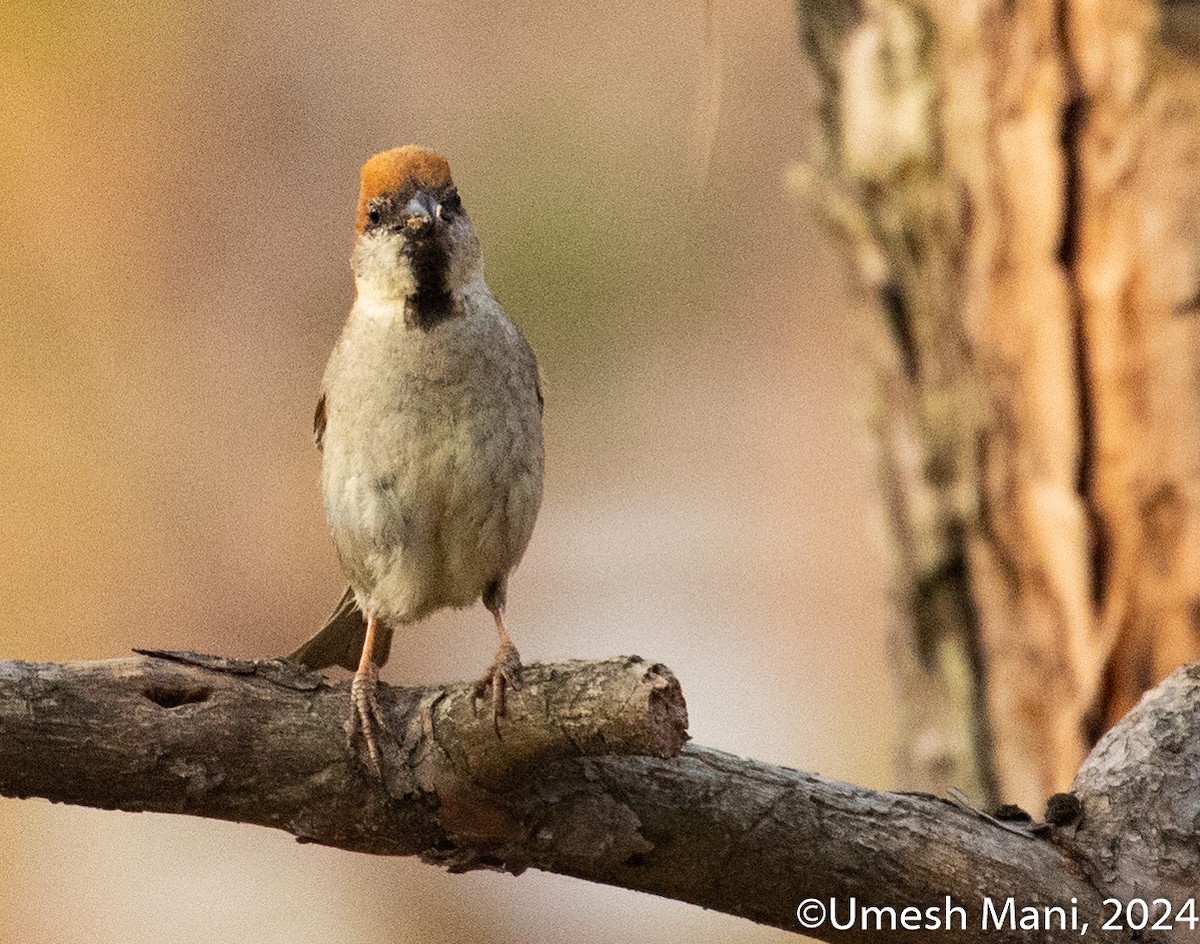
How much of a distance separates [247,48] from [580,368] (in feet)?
6.52

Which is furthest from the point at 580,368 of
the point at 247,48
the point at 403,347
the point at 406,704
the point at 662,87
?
the point at 406,704

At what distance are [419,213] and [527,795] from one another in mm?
1588

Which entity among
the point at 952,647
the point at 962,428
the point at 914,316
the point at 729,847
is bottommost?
the point at 729,847

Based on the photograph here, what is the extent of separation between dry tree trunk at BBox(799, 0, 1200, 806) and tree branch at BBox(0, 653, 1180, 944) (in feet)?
4.68

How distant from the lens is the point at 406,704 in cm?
289

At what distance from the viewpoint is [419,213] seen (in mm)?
3674

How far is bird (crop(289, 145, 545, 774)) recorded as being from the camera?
3.67 meters

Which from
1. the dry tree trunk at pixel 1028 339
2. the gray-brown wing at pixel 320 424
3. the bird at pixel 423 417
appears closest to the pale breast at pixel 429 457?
the bird at pixel 423 417

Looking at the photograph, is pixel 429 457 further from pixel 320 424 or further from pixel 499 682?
pixel 499 682

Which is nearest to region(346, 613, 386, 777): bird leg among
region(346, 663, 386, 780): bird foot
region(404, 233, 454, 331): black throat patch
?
region(346, 663, 386, 780): bird foot

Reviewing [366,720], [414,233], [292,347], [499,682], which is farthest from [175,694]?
Result: [292,347]

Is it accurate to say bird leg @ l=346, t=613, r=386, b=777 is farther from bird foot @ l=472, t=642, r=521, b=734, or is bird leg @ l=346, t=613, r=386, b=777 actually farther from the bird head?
the bird head

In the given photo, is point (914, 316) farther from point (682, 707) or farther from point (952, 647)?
point (682, 707)

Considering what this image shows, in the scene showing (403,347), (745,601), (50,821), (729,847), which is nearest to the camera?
(729,847)
